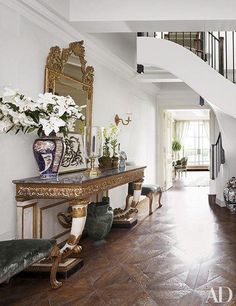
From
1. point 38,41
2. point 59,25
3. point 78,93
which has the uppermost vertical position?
point 59,25

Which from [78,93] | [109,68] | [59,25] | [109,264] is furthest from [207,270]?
[109,68]

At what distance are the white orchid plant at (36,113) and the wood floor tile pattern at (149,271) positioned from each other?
4.53 ft

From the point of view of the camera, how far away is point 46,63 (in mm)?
3854

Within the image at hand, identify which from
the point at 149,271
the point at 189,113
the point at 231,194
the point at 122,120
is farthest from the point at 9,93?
the point at 189,113

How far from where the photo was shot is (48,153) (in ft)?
10.9

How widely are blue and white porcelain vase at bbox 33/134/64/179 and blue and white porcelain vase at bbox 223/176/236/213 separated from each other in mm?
4328

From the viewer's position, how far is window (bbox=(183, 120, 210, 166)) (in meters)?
18.0

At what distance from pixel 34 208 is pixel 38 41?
5.91 feet

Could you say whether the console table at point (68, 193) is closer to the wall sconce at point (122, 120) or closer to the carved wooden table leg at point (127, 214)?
the carved wooden table leg at point (127, 214)

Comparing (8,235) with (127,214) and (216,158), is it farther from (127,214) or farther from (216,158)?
(216,158)

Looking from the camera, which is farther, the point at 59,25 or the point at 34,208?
the point at 59,25

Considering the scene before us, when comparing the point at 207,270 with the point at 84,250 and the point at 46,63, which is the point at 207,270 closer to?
the point at 84,250

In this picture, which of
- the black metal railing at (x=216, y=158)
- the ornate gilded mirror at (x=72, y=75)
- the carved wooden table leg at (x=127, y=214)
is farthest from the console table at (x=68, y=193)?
the black metal railing at (x=216, y=158)

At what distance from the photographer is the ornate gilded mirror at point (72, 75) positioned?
3932 millimetres
